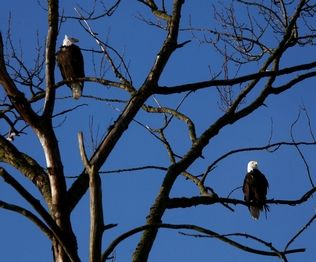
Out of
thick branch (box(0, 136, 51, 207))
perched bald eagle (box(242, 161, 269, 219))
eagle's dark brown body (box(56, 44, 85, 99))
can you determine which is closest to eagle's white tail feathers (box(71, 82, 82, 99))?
thick branch (box(0, 136, 51, 207))

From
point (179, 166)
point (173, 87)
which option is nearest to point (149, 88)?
point (173, 87)

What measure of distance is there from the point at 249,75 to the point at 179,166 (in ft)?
1.34

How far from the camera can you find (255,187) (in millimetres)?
6059

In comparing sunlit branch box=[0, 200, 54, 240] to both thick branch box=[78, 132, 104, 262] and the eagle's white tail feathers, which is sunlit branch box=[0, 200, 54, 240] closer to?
thick branch box=[78, 132, 104, 262]

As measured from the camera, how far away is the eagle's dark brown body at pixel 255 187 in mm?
5713

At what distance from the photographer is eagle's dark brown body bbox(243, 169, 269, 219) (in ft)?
18.7

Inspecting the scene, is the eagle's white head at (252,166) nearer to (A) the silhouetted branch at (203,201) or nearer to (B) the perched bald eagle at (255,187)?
(B) the perched bald eagle at (255,187)

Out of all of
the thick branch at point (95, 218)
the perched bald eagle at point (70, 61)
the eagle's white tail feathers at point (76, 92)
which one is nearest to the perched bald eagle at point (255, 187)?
the eagle's white tail feathers at point (76, 92)

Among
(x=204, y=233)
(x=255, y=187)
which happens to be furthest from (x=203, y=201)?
(x=255, y=187)

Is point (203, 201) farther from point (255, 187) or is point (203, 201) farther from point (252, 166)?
point (252, 166)

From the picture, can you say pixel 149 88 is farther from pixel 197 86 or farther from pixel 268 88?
pixel 268 88

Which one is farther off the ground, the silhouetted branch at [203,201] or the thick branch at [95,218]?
the silhouetted branch at [203,201]

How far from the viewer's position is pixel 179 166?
2.55m

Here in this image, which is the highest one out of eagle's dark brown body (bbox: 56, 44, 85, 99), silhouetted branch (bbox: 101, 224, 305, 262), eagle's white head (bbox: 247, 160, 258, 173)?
eagle's dark brown body (bbox: 56, 44, 85, 99)
